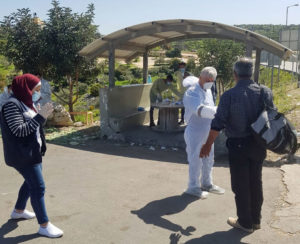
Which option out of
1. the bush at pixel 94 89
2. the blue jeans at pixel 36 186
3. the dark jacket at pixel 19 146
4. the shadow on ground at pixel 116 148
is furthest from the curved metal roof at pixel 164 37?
the bush at pixel 94 89

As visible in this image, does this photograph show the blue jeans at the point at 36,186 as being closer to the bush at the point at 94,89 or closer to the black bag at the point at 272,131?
the black bag at the point at 272,131

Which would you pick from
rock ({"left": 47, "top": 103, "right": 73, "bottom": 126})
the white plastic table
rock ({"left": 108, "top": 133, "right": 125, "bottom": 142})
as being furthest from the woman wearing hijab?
rock ({"left": 47, "top": 103, "right": 73, "bottom": 126})

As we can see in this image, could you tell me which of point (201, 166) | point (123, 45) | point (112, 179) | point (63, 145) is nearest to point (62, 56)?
point (123, 45)

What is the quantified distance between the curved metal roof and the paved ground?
2.74m

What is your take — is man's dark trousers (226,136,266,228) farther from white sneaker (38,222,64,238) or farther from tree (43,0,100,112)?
tree (43,0,100,112)

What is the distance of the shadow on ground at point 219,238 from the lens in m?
3.81

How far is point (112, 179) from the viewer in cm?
608

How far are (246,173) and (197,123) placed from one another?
1302 mm

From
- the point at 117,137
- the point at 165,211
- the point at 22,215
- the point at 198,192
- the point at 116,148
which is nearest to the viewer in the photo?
the point at 22,215

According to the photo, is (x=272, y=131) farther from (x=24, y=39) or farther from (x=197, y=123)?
(x=24, y=39)

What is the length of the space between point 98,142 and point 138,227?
5.11m

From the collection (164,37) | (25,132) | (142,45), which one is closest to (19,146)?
(25,132)

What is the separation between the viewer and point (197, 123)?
4.87 m

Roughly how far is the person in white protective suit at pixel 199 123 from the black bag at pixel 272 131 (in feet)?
2.99
